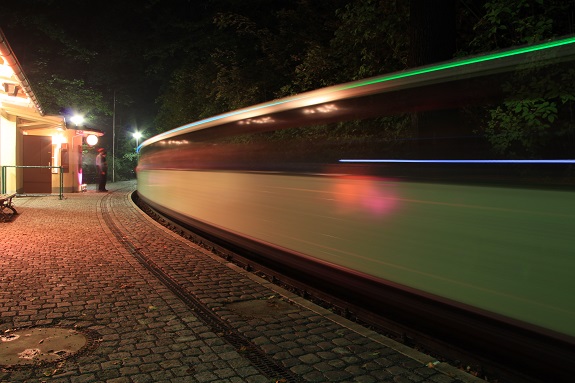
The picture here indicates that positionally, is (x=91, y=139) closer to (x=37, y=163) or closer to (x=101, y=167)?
(x=101, y=167)

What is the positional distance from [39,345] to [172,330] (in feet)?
3.56

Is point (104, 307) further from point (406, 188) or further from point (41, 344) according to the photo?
point (406, 188)

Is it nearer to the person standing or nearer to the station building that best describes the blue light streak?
the station building

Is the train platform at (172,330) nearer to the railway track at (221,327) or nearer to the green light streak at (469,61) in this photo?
the railway track at (221,327)

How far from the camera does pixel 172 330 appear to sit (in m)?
4.50

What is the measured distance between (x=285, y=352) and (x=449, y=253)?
1521mm

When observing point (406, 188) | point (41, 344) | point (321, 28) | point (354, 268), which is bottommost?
point (41, 344)

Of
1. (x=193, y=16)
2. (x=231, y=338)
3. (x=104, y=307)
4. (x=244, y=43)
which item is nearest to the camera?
(x=231, y=338)

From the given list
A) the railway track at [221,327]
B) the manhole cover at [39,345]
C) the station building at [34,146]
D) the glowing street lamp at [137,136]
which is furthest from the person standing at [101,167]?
the glowing street lamp at [137,136]

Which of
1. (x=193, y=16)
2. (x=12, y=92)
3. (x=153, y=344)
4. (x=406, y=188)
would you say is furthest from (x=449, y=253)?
(x=193, y=16)

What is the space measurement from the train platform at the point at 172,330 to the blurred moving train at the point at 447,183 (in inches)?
23.2

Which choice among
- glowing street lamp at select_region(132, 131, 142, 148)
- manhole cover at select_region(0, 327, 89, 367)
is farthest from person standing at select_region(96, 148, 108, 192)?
glowing street lamp at select_region(132, 131, 142, 148)

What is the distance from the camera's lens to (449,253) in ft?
12.3

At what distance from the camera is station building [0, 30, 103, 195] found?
1684cm
